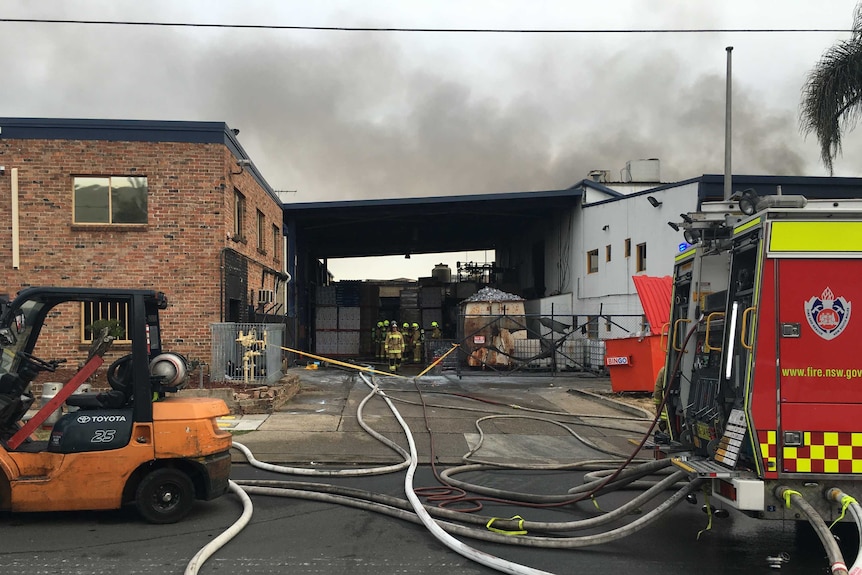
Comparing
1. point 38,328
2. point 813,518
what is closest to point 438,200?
point 38,328

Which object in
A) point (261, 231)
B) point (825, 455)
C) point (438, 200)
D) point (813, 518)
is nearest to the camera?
point (813, 518)

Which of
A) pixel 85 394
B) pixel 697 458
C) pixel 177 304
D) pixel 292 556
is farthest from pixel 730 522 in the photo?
pixel 177 304

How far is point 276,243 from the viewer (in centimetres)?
2234

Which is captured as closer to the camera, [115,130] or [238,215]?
[115,130]

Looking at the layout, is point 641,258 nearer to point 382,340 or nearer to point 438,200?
point 438,200

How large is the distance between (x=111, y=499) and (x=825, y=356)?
5.73 metres

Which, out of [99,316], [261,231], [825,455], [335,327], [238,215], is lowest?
[335,327]

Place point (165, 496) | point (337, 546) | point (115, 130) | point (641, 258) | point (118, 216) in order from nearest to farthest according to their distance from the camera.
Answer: point (337, 546) < point (165, 496) < point (115, 130) < point (118, 216) < point (641, 258)

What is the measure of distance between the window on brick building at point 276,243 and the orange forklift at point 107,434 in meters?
15.9

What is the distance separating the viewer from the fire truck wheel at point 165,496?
5.72 m

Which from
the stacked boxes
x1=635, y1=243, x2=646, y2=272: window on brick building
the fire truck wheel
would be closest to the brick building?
the fire truck wheel

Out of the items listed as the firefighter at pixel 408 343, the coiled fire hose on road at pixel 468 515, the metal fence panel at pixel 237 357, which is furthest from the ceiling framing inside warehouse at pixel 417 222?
the coiled fire hose on road at pixel 468 515

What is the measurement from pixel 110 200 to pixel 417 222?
1913 centimetres

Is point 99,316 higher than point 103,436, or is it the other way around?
point 99,316
